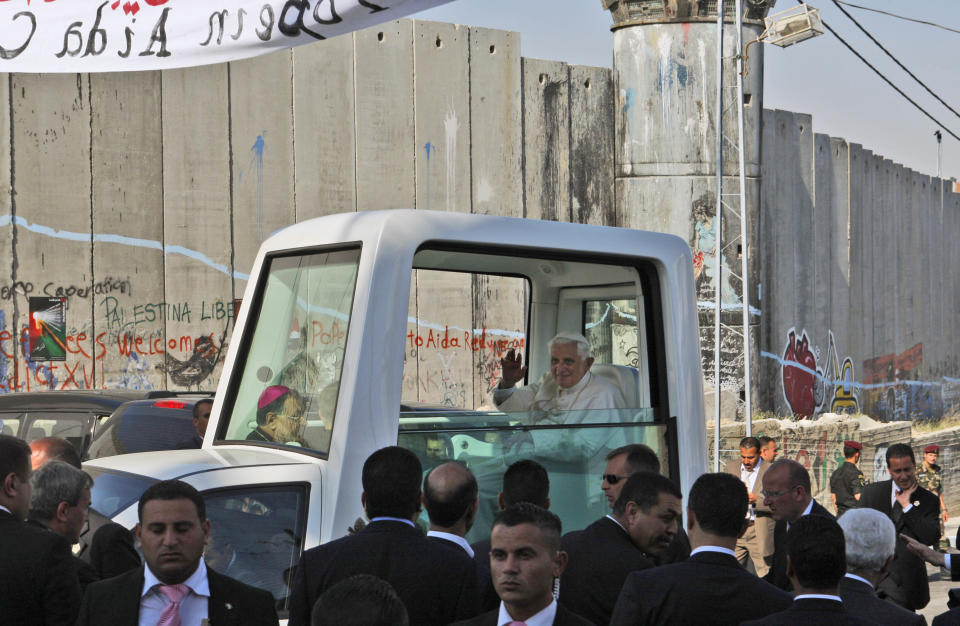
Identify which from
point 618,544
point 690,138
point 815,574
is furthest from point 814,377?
point 815,574

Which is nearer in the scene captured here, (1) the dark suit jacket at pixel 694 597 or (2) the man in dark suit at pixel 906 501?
(1) the dark suit jacket at pixel 694 597

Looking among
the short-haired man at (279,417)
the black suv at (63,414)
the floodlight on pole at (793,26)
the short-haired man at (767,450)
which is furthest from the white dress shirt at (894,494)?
the floodlight on pole at (793,26)

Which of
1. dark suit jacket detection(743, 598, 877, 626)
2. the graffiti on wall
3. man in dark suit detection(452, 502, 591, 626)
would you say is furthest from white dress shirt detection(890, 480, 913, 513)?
the graffiti on wall

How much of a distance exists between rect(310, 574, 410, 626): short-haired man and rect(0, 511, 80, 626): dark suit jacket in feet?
5.60

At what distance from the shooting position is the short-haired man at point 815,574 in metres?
3.45

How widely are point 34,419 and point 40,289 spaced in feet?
12.5

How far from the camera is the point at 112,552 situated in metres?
4.30

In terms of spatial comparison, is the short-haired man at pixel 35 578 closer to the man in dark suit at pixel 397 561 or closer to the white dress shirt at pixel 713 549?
the man in dark suit at pixel 397 561

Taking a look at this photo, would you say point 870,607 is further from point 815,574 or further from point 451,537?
point 451,537

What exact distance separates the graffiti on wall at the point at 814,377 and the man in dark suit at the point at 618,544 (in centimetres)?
1435

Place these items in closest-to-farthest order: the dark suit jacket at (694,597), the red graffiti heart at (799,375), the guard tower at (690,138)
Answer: the dark suit jacket at (694,597) < the guard tower at (690,138) < the red graffiti heart at (799,375)

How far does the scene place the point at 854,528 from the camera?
4.17 metres

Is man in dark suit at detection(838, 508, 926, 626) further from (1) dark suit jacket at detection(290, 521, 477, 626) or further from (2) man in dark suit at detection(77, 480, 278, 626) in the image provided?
(2) man in dark suit at detection(77, 480, 278, 626)

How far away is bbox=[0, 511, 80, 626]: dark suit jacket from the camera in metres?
3.61
